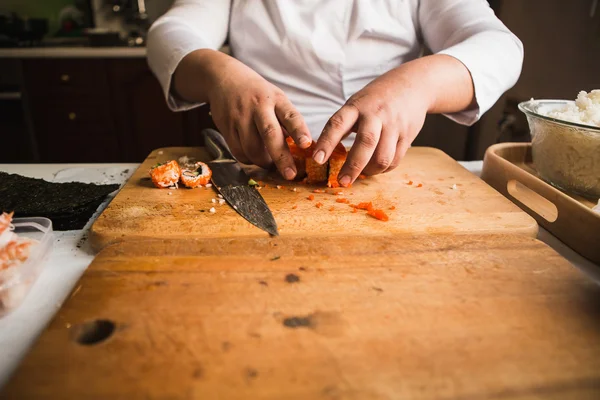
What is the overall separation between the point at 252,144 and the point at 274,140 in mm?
70

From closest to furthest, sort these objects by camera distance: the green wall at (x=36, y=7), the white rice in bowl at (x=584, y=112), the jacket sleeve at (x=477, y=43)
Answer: the white rice in bowl at (x=584, y=112) < the jacket sleeve at (x=477, y=43) < the green wall at (x=36, y=7)

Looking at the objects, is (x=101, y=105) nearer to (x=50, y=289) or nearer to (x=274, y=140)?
(x=274, y=140)

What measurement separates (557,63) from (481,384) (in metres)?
1.92

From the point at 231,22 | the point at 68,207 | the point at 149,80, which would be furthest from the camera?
the point at 149,80

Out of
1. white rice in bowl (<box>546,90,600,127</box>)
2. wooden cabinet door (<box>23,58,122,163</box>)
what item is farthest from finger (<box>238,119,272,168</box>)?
wooden cabinet door (<box>23,58,122,163</box>)

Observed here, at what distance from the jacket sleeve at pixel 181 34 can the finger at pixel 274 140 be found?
0.32 metres

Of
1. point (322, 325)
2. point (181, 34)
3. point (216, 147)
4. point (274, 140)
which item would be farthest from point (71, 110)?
point (322, 325)

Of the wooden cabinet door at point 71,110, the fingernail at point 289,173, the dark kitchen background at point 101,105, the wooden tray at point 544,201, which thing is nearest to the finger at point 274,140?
the fingernail at point 289,173

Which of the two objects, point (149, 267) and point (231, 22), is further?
point (231, 22)

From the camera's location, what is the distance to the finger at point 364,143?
73cm

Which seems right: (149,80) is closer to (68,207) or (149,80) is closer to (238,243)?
(68,207)

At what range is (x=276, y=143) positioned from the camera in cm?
78

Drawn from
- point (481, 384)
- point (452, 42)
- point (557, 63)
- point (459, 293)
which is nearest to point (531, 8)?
point (557, 63)

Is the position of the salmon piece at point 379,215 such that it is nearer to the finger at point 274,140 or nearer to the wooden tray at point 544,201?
the finger at point 274,140
